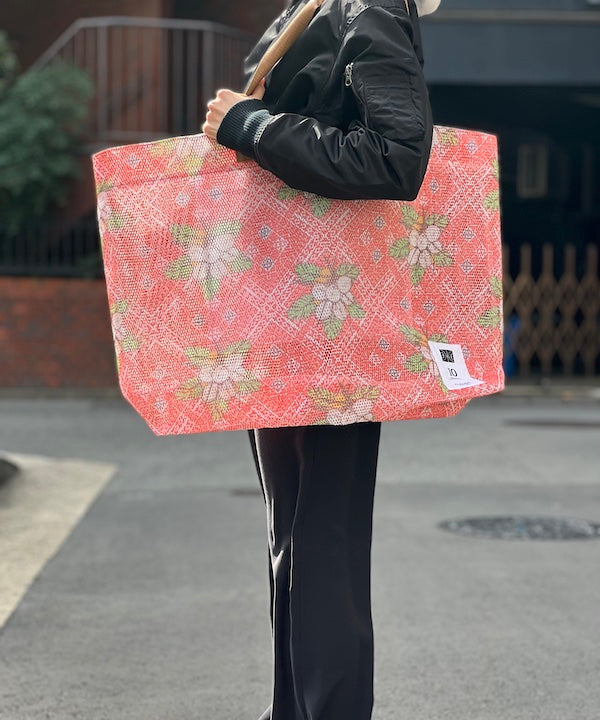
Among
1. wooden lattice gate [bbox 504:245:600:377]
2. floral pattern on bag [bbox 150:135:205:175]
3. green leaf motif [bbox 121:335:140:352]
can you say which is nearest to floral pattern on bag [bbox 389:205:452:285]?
floral pattern on bag [bbox 150:135:205:175]

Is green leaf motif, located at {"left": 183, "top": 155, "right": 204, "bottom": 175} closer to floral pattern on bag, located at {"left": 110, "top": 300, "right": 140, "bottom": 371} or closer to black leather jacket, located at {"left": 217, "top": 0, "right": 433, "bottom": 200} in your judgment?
black leather jacket, located at {"left": 217, "top": 0, "right": 433, "bottom": 200}

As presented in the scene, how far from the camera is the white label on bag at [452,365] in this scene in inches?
111

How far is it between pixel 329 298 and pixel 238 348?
0.21 m

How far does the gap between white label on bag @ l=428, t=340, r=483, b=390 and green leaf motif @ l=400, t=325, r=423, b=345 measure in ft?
0.11

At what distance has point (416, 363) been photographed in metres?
2.79

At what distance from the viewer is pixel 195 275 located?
284 centimetres

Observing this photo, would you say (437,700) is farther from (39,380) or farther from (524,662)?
(39,380)

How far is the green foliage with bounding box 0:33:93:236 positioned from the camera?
2020cm

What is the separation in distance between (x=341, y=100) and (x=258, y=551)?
4.40m

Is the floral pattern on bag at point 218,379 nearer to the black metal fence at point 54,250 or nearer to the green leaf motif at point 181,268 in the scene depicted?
the green leaf motif at point 181,268

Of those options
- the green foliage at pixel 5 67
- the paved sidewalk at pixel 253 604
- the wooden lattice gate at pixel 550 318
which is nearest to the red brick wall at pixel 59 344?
the green foliage at pixel 5 67

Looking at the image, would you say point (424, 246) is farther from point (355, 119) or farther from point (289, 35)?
point (289, 35)

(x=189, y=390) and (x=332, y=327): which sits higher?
(x=332, y=327)

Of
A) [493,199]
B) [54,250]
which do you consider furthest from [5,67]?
[493,199]
